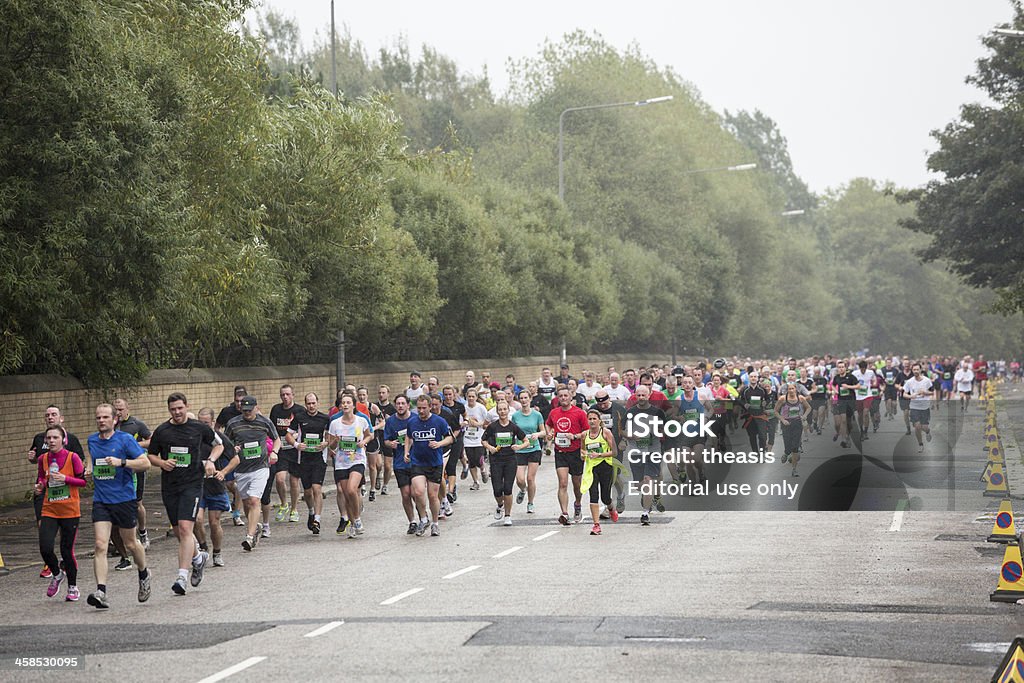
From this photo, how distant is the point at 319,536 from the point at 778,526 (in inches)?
229

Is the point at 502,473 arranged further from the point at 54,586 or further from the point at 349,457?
the point at 54,586

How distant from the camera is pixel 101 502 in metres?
14.5

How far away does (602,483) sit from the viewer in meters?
21.3

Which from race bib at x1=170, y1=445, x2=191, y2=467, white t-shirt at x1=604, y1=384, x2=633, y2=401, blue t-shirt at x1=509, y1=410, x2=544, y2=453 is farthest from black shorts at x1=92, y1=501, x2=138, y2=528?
white t-shirt at x1=604, y1=384, x2=633, y2=401

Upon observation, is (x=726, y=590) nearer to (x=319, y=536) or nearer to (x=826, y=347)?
(x=319, y=536)

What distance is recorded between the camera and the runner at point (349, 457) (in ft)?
65.9

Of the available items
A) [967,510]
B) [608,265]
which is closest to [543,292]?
[608,265]

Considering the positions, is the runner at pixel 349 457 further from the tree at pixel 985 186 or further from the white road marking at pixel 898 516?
the tree at pixel 985 186

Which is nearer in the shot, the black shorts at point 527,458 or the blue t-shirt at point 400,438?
the blue t-shirt at point 400,438

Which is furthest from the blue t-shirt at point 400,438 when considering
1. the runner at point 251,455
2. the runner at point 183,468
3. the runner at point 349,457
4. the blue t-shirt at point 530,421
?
the runner at point 183,468

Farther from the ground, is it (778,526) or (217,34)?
(217,34)

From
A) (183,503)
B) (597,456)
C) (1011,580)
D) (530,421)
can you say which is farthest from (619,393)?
(1011,580)

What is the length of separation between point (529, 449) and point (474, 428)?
9.38 ft

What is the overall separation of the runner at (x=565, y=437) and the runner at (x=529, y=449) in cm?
65
